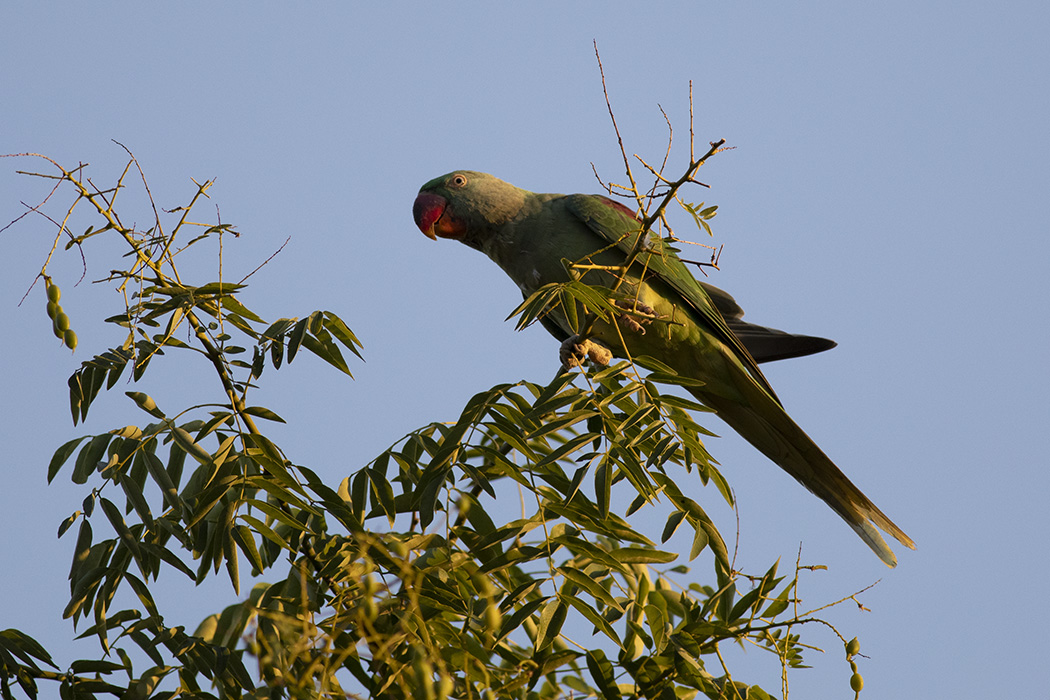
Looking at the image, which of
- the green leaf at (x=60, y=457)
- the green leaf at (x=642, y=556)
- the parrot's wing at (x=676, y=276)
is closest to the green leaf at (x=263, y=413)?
the green leaf at (x=60, y=457)

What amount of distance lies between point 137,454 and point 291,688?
895 millimetres

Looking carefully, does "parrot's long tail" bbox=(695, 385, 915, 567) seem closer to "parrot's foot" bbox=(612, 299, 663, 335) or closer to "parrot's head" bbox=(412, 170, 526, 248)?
"parrot's foot" bbox=(612, 299, 663, 335)

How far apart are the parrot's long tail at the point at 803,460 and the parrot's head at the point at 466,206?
124cm

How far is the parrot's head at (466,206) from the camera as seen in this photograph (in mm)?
4207

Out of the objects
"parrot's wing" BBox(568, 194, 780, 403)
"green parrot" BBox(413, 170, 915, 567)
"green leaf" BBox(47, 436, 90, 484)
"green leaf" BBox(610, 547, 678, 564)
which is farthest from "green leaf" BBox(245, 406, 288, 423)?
"parrot's wing" BBox(568, 194, 780, 403)

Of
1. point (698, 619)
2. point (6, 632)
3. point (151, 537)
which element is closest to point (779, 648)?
point (698, 619)

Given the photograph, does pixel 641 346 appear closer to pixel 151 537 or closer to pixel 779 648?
pixel 779 648

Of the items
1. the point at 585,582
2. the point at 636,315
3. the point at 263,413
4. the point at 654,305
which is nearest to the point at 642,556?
the point at 585,582

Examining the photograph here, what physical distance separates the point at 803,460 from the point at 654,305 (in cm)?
88

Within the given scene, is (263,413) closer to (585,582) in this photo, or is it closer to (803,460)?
(585,582)

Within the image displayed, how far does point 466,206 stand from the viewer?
13.9 feet

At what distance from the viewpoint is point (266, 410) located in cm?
204

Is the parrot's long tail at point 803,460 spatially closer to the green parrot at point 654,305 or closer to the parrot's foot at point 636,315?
the green parrot at point 654,305

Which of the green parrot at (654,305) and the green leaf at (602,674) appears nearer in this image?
the green leaf at (602,674)
